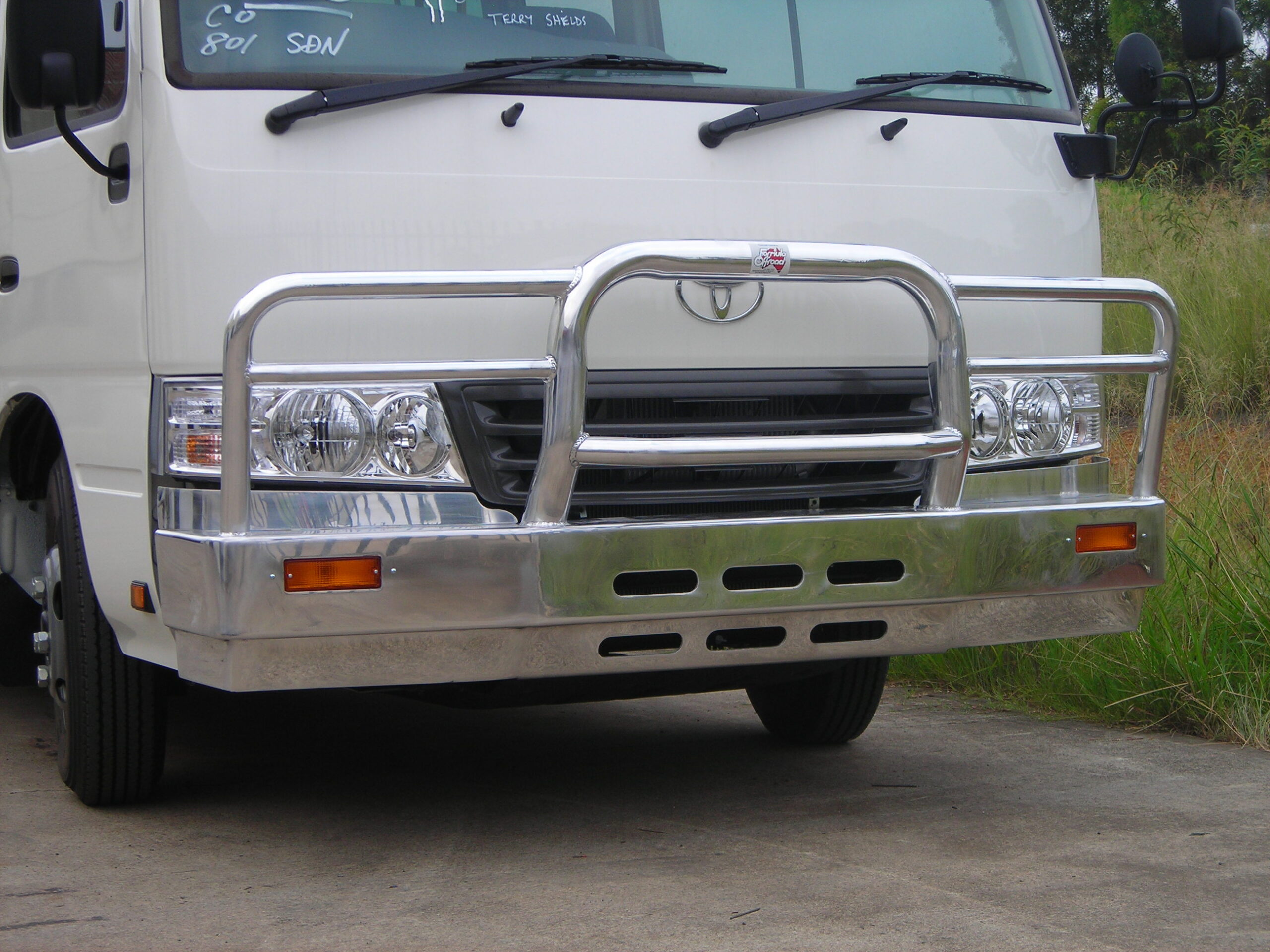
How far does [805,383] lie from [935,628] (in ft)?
2.02

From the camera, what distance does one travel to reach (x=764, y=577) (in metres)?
3.56

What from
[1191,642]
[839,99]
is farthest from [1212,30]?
[1191,642]

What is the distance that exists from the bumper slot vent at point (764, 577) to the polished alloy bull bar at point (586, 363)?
24cm

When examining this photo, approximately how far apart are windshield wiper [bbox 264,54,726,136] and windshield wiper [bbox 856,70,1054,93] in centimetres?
45

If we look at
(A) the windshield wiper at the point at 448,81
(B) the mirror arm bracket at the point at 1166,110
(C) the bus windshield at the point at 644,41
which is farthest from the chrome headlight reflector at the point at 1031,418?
(A) the windshield wiper at the point at 448,81

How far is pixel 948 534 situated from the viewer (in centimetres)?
362

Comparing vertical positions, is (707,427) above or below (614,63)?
below

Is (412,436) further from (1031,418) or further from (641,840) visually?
(1031,418)

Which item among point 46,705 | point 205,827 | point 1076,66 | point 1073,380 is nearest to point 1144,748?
point 1073,380

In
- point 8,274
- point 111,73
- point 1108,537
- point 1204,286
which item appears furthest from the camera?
point 1204,286

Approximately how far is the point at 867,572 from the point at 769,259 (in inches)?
28.0

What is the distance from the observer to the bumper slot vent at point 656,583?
3.41 metres

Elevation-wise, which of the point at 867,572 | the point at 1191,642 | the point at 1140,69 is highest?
the point at 1140,69

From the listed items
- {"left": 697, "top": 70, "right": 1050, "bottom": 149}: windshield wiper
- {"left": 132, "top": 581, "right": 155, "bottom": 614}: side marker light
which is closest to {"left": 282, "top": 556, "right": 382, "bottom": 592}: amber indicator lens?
{"left": 132, "top": 581, "right": 155, "bottom": 614}: side marker light
